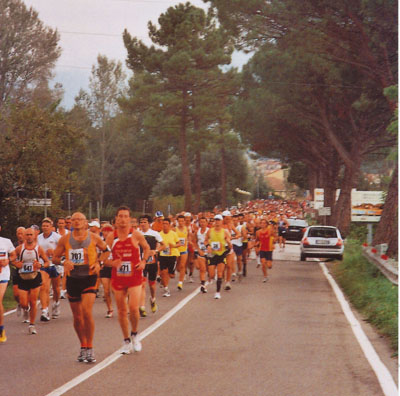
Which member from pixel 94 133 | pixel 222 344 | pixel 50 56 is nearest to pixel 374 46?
pixel 222 344

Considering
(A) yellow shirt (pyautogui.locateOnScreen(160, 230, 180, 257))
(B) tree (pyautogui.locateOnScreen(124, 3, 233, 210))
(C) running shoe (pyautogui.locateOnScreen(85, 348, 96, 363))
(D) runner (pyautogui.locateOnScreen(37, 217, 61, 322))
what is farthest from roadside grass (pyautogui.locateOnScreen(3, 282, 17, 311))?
(B) tree (pyautogui.locateOnScreen(124, 3, 233, 210))

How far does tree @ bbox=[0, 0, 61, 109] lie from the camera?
52.6 m

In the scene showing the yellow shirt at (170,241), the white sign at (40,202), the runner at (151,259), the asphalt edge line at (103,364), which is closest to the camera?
the asphalt edge line at (103,364)

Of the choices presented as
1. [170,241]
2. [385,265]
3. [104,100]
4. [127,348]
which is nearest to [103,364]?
[127,348]

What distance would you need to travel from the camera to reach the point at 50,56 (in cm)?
5525

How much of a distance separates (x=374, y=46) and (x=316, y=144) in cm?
2615

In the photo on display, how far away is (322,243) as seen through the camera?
33625 mm

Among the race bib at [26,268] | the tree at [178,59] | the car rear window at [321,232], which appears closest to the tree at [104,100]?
the tree at [178,59]

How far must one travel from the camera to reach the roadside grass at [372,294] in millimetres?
14242

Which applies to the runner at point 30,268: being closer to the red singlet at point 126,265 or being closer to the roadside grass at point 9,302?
the red singlet at point 126,265

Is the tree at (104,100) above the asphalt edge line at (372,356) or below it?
above

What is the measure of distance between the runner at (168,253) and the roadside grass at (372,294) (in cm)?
409

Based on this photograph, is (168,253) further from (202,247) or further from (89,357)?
(89,357)

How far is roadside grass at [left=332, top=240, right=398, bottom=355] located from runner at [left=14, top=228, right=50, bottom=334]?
541 cm
